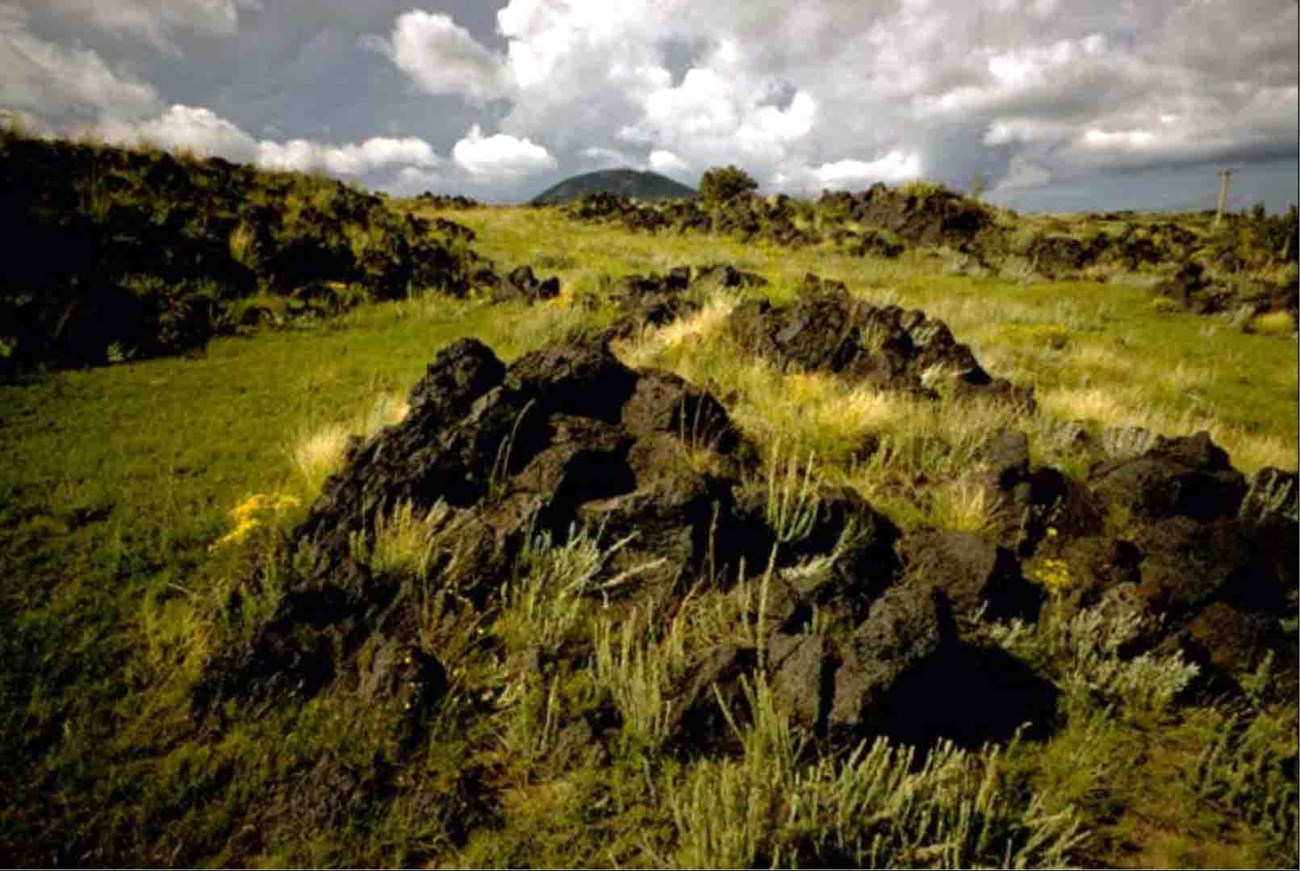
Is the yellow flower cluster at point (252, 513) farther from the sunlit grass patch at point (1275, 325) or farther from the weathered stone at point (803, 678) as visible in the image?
the sunlit grass patch at point (1275, 325)

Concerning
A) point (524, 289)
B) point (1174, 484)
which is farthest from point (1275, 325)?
point (524, 289)

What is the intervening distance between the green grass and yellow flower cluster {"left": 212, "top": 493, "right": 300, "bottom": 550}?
104mm

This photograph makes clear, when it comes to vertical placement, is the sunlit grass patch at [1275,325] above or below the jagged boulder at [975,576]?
above

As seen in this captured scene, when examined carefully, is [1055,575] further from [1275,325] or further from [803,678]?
[1275,325]

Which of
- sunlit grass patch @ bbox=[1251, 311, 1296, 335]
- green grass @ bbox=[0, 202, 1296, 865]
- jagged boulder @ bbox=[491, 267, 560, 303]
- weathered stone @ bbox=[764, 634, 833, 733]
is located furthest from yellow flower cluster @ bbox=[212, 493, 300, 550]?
sunlit grass patch @ bbox=[1251, 311, 1296, 335]

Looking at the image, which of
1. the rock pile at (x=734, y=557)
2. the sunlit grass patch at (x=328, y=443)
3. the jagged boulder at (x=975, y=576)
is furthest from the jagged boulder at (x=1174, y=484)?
the sunlit grass patch at (x=328, y=443)

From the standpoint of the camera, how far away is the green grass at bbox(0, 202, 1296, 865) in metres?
2.94

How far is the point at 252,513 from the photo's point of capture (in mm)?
5109

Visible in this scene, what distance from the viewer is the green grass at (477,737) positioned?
2.94 meters

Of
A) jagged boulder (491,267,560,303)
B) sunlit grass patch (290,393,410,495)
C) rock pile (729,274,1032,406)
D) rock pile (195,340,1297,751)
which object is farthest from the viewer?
jagged boulder (491,267,560,303)

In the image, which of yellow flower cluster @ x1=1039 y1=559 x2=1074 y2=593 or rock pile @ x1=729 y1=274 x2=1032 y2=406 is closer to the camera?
yellow flower cluster @ x1=1039 y1=559 x2=1074 y2=593

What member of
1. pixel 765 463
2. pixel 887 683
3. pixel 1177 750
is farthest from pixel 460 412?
pixel 1177 750

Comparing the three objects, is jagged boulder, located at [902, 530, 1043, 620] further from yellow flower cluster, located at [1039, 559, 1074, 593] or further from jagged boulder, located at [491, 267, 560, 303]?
jagged boulder, located at [491, 267, 560, 303]

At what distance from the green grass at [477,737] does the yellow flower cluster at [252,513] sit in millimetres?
104
